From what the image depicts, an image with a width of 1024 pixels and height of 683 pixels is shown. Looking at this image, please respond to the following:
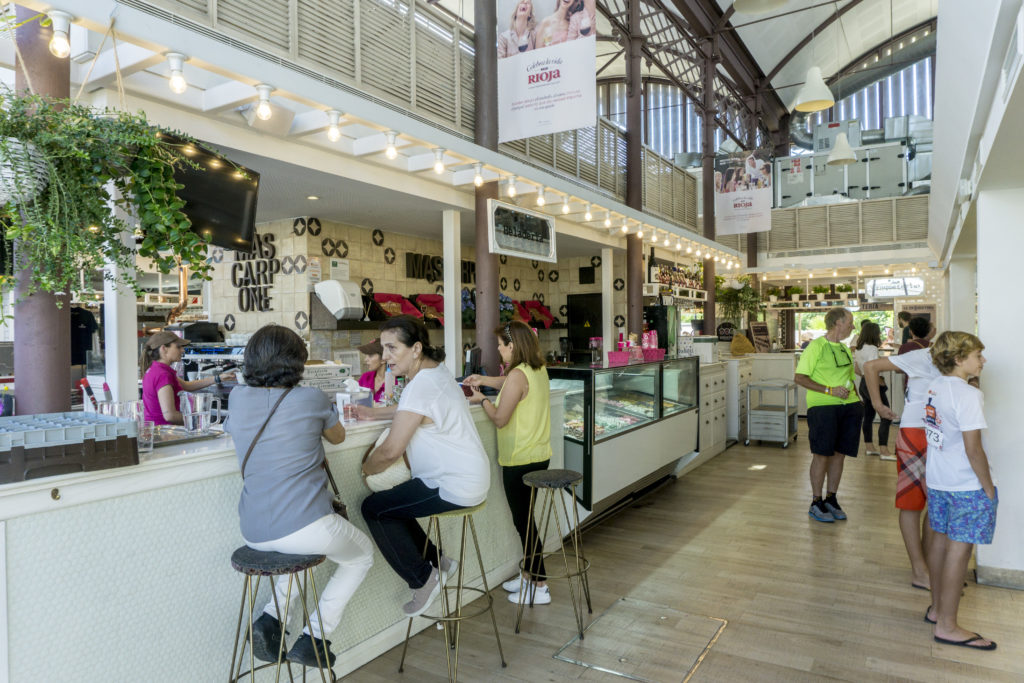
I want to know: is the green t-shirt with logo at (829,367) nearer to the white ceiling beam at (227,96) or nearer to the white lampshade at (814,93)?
the white ceiling beam at (227,96)

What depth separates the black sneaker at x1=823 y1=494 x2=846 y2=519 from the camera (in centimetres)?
540

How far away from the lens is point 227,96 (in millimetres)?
3508

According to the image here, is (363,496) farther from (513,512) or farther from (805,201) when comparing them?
(805,201)

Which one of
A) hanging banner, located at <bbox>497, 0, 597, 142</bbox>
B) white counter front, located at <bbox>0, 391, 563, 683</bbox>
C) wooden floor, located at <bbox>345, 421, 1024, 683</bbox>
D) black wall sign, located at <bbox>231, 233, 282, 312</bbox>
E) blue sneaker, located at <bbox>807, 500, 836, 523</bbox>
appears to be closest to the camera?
white counter front, located at <bbox>0, 391, 563, 683</bbox>

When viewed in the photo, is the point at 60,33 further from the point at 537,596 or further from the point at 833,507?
the point at 833,507

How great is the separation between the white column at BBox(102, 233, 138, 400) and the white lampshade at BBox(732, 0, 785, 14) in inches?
275

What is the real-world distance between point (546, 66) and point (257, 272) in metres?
3.78

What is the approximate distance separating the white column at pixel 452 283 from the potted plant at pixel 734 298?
25.3 ft

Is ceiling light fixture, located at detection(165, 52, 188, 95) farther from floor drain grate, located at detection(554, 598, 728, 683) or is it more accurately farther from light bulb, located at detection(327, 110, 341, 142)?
floor drain grate, located at detection(554, 598, 728, 683)

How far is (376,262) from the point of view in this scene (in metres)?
7.20

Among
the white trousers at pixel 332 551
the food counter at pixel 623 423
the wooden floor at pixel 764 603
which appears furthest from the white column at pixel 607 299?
the white trousers at pixel 332 551

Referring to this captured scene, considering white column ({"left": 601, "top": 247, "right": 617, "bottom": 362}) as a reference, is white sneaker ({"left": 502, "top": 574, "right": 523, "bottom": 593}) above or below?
below

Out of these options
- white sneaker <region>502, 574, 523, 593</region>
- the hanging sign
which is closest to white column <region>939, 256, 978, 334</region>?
the hanging sign

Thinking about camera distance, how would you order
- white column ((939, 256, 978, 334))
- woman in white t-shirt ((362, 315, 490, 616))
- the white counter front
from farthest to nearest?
white column ((939, 256, 978, 334)), woman in white t-shirt ((362, 315, 490, 616)), the white counter front
